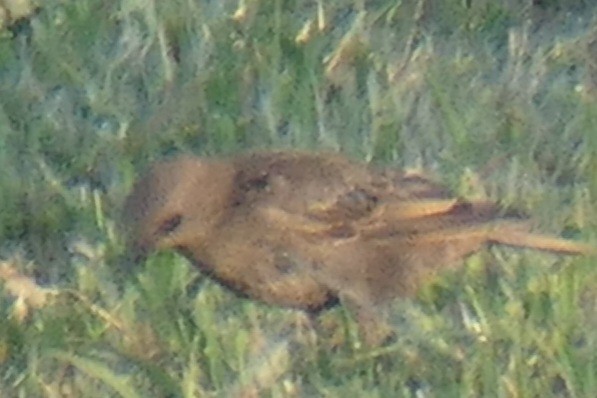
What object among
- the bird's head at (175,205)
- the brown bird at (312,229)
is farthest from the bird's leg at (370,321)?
the bird's head at (175,205)

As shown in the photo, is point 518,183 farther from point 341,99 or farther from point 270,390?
point 270,390

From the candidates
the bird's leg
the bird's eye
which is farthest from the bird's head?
the bird's leg

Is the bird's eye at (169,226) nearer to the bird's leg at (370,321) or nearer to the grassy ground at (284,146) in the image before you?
the grassy ground at (284,146)

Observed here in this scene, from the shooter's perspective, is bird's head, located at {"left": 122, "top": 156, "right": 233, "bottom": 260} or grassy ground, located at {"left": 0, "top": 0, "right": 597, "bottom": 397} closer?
grassy ground, located at {"left": 0, "top": 0, "right": 597, "bottom": 397}

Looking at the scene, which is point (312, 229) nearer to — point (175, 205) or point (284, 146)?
point (175, 205)

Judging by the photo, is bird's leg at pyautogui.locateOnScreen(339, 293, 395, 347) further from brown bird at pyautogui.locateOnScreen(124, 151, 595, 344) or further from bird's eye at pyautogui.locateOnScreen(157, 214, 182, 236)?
bird's eye at pyautogui.locateOnScreen(157, 214, 182, 236)

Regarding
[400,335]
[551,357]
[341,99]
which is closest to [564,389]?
[551,357]
